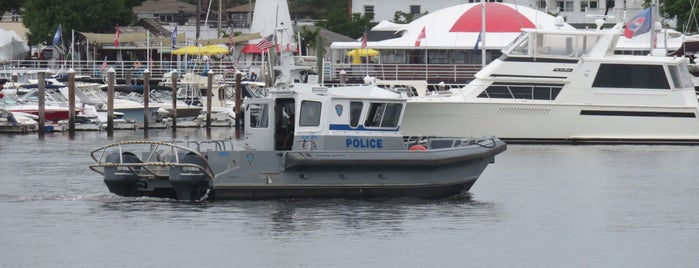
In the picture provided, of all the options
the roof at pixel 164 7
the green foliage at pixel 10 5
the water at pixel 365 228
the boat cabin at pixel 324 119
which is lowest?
the water at pixel 365 228

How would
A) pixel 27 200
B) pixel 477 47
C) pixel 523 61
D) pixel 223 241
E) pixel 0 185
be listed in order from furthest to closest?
pixel 477 47
pixel 523 61
pixel 0 185
pixel 27 200
pixel 223 241

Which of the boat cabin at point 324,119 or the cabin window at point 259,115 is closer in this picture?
the boat cabin at point 324,119

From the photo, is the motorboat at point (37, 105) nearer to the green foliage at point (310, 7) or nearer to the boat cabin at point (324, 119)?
the boat cabin at point (324, 119)

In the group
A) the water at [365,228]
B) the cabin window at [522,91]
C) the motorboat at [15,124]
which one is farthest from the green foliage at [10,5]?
the water at [365,228]

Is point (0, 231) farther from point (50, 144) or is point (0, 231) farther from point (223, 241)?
point (50, 144)

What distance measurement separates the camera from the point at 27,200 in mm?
33750

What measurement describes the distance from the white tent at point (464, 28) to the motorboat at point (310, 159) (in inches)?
1702

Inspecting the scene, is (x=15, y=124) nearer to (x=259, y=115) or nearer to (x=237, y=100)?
(x=237, y=100)

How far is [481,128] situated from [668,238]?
75.8 ft

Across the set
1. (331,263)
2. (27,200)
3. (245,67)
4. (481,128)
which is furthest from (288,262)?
(245,67)

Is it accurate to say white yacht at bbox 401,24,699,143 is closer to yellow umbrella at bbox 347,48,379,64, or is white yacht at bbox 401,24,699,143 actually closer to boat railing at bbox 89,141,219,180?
boat railing at bbox 89,141,219,180

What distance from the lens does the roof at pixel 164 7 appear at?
123 m

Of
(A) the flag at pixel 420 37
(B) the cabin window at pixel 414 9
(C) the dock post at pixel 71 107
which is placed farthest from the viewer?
(B) the cabin window at pixel 414 9

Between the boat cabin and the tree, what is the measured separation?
61.0 metres
